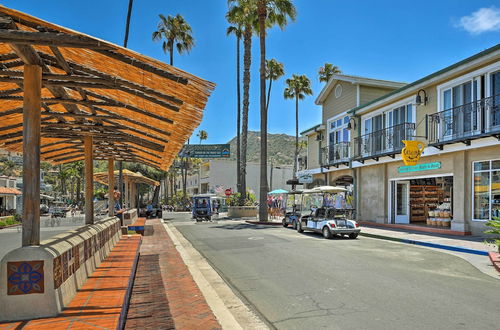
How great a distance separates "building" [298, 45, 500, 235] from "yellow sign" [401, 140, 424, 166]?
0.37 metres

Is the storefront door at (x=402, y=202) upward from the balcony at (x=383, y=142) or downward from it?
downward

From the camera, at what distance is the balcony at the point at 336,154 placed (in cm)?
2661

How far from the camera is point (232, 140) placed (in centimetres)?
18250

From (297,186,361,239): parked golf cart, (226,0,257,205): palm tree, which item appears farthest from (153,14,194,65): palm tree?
(297,186,361,239): parked golf cart

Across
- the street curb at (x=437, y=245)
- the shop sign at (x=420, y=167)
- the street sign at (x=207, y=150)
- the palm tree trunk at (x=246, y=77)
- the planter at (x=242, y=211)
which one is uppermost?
the palm tree trunk at (x=246, y=77)

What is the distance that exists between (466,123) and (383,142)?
6.25 m

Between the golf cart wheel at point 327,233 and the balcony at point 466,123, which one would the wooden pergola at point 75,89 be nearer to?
the golf cart wheel at point 327,233

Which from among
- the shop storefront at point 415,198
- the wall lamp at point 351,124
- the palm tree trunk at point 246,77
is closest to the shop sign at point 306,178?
the wall lamp at point 351,124

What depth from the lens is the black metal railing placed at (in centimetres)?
2662

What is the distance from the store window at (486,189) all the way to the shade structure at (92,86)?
13.4 m

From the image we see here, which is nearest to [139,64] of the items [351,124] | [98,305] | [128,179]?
[98,305]

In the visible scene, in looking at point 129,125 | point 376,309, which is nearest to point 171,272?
point 129,125

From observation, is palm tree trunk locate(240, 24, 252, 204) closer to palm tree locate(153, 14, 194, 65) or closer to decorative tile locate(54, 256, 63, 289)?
palm tree locate(153, 14, 194, 65)

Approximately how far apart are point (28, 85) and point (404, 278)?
309 inches
